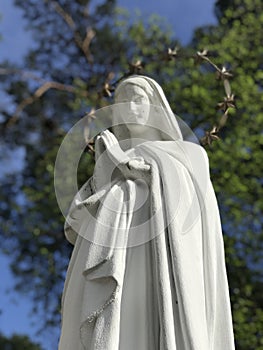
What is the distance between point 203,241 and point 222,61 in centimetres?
1195

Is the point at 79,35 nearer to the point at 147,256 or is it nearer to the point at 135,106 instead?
the point at 135,106

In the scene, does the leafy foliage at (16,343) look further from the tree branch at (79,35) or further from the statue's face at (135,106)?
the statue's face at (135,106)

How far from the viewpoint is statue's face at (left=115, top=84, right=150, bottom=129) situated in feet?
19.1

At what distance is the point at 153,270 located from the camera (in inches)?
193

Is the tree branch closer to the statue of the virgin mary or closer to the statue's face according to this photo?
the statue's face

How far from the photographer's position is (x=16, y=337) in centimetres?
2841

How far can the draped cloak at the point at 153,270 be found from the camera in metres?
4.68

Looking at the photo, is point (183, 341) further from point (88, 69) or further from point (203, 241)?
point (88, 69)

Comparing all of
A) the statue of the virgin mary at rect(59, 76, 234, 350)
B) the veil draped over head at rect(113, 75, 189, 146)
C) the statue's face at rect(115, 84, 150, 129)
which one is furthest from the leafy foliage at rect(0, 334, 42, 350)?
the statue of the virgin mary at rect(59, 76, 234, 350)

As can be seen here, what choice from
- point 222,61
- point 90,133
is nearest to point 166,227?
point 90,133

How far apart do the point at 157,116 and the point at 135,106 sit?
0.18 m

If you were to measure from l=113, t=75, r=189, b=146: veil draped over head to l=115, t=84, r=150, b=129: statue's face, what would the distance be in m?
0.03

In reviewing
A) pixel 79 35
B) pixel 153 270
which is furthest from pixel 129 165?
pixel 79 35

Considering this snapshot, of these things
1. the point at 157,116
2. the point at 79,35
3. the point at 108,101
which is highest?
the point at 79,35
